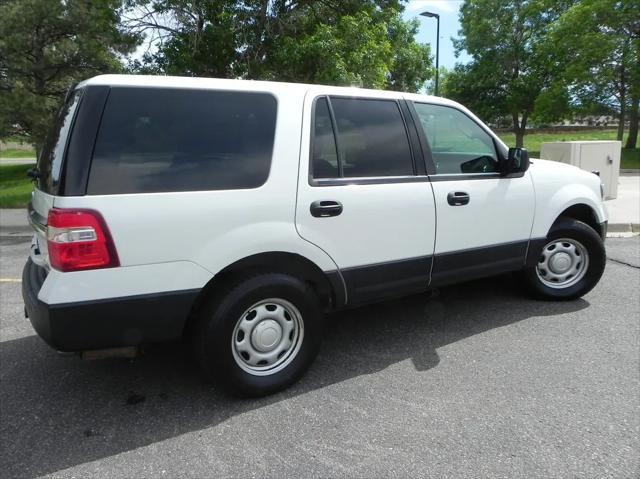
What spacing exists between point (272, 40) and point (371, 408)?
30.5 ft

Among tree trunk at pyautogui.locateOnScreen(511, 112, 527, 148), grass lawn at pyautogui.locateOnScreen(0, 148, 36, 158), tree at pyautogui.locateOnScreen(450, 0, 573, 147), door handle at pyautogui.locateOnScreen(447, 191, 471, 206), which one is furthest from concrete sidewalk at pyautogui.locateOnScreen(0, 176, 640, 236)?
grass lawn at pyautogui.locateOnScreen(0, 148, 36, 158)

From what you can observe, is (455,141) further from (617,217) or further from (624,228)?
(617,217)

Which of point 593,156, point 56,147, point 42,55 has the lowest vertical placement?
point 593,156

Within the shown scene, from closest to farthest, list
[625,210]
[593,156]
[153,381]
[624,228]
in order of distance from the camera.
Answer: [153,381]
[624,228]
[625,210]
[593,156]

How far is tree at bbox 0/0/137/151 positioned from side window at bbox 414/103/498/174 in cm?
1173

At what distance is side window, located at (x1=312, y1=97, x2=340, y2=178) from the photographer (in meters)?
3.00

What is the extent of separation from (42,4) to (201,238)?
15.8 meters

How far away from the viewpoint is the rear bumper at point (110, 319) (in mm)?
2387

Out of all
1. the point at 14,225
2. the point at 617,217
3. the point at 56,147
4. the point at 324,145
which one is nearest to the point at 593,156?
the point at 617,217

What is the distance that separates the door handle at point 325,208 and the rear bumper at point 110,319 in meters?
Answer: 0.83

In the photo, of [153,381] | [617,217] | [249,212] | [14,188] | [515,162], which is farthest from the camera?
[14,188]

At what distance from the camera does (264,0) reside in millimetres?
10172

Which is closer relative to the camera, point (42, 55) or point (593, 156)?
point (593, 156)

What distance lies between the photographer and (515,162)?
377 centimetres
